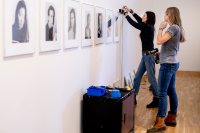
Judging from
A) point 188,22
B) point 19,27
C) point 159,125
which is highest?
point 188,22

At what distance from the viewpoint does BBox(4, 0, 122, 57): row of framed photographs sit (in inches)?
71.4

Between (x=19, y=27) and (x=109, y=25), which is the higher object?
(x=109, y=25)

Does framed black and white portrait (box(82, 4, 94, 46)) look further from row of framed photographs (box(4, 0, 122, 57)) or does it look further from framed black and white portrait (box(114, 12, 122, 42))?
framed black and white portrait (box(114, 12, 122, 42))

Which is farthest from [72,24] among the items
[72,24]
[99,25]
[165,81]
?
[165,81]

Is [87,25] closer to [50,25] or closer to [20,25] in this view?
[50,25]

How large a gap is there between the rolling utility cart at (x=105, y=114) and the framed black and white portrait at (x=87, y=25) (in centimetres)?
58

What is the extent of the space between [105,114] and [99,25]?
107 cm

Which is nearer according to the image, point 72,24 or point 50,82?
point 50,82

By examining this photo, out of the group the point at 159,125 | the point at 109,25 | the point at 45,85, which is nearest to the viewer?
the point at 45,85

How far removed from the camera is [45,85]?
2271 millimetres

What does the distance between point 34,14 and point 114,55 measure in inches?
91.9

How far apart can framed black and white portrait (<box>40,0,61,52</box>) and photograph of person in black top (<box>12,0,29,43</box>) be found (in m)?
0.22

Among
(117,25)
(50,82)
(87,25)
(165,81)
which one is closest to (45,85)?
(50,82)

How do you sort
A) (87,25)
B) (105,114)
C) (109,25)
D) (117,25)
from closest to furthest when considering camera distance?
(105,114), (87,25), (109,25), (117,25)
